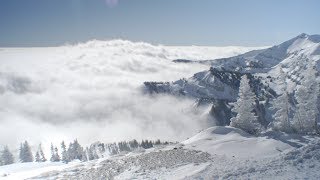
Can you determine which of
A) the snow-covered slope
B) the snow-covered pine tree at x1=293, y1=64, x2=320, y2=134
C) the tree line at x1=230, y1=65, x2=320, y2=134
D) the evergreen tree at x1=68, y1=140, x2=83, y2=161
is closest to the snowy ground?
the snow-covered slope

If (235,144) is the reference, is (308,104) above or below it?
above

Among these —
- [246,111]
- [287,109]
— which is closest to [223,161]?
[246,111]

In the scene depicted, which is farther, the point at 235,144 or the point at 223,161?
the point at 235,144

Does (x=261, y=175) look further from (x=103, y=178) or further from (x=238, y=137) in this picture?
(x=238, y=137)

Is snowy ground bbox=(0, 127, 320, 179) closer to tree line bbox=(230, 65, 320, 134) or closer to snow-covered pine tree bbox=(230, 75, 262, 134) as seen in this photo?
snow-covered pine tree bbox=(230, 75, 262, 134)

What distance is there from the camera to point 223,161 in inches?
2207

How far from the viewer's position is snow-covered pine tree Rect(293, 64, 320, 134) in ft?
284

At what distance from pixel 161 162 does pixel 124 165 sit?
22.4 ft

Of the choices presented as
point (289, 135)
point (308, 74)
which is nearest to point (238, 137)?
point (289, 135)

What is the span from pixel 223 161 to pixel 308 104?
37952 mm

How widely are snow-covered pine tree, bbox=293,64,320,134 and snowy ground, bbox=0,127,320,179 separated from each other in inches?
542

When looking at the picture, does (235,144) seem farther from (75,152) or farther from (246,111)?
(75,152)

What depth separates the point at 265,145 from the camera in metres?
65.9

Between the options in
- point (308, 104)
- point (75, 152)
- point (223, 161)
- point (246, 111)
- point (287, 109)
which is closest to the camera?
point (223, 161)
